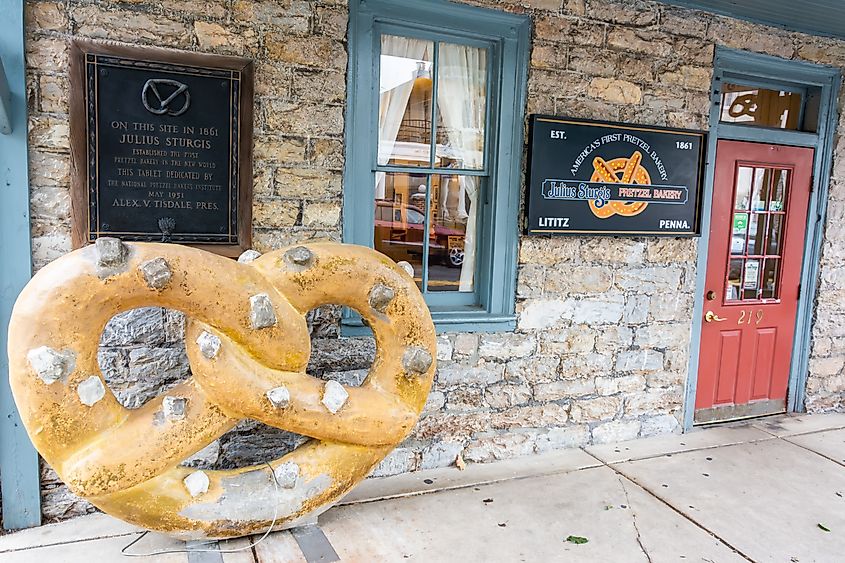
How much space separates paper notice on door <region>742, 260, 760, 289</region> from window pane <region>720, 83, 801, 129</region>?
41.4 inches

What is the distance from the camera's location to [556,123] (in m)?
3.95

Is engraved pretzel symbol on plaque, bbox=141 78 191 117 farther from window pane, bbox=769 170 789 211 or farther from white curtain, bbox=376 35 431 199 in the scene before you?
window pane, bbox=769 170 789 211

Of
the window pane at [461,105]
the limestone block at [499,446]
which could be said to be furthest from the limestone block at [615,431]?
the window pane at [461,105]

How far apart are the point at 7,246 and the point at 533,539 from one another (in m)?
2.86

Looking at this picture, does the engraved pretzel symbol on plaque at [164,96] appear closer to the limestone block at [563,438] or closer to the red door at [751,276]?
the limestone block at [563,438]

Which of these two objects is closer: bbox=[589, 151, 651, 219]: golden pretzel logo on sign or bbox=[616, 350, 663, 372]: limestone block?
bbox=[589, 151, 651, 219]: golden pretzel logo on sign

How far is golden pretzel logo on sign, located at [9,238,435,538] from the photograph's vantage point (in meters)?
2.42

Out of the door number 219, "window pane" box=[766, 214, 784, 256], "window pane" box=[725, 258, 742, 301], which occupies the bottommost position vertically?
the door number 219

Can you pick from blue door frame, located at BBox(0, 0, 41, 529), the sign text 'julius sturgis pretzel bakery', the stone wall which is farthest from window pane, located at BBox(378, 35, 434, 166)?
blue door frame, located at BBox(0, 0, 41, 529)

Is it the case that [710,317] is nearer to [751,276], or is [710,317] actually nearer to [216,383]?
[751,276]

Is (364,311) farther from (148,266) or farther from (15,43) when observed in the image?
(15,43)

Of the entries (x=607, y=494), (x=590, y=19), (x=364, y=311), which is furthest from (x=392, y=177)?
(x=607, y=494)

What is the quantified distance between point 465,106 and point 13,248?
101 inches

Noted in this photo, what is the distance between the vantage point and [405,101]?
148 inches
